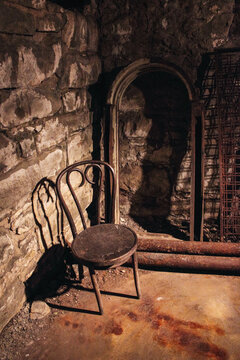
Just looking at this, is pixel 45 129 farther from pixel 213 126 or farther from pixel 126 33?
pixel 213 126

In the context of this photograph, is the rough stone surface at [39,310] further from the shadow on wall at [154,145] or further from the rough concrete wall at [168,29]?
the rough concrete wall at [168,29]

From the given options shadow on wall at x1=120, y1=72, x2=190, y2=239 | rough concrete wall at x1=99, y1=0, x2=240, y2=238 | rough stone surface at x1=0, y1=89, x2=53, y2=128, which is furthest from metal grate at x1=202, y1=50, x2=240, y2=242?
rough stone surface at x1=0, y1=89, x2=53, y2=128

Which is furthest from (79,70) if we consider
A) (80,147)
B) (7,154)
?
(7,154)

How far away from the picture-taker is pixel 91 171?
3041 mm

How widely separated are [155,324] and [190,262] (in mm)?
657

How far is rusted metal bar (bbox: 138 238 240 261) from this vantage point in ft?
8.14

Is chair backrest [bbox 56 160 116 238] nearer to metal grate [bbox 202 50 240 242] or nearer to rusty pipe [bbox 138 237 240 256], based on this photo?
rusty pipe [bbox 138 237 240 256]

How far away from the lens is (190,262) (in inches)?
94.5

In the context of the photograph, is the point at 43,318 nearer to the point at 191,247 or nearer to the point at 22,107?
the point at 191,247

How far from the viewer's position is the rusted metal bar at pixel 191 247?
8.14 ft

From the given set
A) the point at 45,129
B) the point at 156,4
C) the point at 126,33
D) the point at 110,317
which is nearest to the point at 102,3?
the point at 126,33

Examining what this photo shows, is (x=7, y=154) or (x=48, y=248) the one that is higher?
(x=7, y=154)

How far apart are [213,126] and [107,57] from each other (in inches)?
50.4

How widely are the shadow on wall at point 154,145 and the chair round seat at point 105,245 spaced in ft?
3.14
